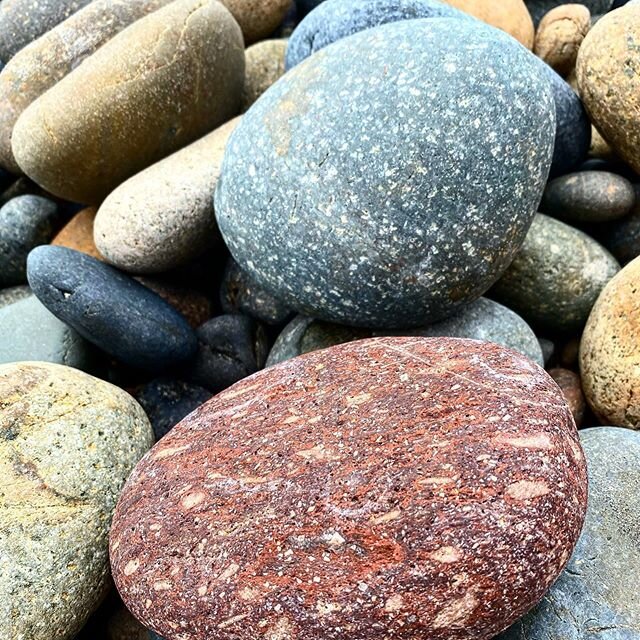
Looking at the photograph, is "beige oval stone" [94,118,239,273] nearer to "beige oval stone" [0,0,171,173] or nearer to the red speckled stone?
"beige oval stone" [0,0,171,173]

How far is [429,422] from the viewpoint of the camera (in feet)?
4.54

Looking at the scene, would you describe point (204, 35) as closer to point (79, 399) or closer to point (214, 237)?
point (214, 237)

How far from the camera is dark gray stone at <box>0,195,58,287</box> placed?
8.79 ft

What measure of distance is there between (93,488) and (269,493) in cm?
62

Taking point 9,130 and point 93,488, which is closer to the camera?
point 93,488

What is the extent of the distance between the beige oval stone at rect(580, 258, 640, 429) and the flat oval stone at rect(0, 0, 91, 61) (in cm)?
270

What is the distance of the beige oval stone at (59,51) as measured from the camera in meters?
2.68

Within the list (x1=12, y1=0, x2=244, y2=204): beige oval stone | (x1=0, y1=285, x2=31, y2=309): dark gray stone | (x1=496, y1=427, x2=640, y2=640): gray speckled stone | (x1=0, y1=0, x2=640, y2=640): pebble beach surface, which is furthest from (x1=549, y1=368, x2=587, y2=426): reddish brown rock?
(x1=0, y1=285, x2=31, y2=309): dark gray stone

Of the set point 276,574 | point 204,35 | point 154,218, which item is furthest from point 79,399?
point 204,35

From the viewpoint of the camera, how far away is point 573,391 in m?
2.16

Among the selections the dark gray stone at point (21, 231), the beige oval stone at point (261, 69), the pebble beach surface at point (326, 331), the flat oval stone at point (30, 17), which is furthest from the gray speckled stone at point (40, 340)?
the flat oval stone at point (30, 17)

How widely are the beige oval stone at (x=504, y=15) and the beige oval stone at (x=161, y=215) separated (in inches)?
52.7

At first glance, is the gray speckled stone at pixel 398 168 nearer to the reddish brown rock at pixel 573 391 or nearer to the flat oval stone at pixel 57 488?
the reddish brown rock at pixel 573 391

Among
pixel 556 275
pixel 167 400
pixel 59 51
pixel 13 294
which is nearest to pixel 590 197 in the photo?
pixel 556 275
